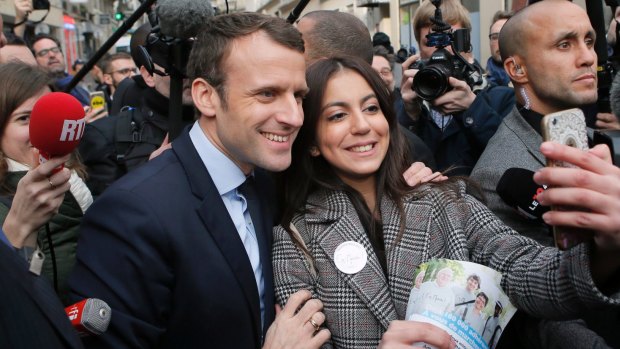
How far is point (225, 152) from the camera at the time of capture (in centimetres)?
209

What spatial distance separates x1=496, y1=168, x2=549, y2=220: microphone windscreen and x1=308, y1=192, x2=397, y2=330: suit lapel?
19.9 inches

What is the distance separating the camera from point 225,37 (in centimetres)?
206

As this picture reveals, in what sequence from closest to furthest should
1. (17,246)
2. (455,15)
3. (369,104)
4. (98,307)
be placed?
(98,307), (17,246), (369,104), (455,15)

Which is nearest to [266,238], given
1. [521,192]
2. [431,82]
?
[521,192]

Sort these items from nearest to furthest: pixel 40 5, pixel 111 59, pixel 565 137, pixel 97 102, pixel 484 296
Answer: pixel 565 137, pixel 484 296, pixel 97 102, pixel 40 5, pixel 111 59

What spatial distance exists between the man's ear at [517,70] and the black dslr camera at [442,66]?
25cm

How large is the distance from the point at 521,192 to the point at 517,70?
2.68ft

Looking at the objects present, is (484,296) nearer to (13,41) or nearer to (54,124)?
(54,124)

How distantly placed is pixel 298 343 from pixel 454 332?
447mm

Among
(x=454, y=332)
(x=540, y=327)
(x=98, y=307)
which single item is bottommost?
(x=540, y=327)

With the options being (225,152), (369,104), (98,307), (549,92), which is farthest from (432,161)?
(98,307)

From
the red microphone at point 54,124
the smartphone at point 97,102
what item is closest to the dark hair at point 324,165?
the red microphone at point 54,124

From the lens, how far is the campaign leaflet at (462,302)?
1.70m

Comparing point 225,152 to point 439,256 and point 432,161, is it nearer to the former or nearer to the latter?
point 439,256
